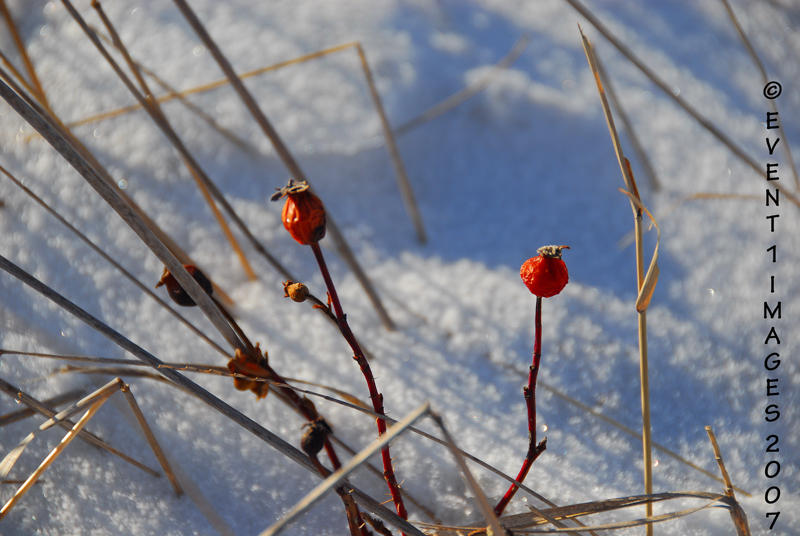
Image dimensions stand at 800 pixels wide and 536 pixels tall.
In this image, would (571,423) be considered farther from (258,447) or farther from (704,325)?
(258,447)

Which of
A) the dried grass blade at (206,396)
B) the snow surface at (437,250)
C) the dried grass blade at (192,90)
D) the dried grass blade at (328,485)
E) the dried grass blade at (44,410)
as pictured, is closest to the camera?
the dried grass blade at (328,485)

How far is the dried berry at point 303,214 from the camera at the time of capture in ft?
1.56

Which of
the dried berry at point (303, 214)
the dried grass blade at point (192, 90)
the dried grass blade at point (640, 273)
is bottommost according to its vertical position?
the dried berry at point (303, 214)

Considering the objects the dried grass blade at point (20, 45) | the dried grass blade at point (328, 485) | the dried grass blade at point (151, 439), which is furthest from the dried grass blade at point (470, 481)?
the dried grass blade at point (20, 45)

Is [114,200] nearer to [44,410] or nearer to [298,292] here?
[298,292]

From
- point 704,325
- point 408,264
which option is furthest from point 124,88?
point 704,325

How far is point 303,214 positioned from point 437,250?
0.53 m

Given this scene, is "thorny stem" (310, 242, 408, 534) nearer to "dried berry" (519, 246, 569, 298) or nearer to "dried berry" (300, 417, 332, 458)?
"dried berry" (300, 417, 332, 458)

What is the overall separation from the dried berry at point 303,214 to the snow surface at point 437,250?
0.37 meters

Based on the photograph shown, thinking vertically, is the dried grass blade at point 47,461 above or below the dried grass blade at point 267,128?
below

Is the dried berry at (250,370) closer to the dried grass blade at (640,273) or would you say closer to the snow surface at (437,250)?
the snow surface at (437,250)

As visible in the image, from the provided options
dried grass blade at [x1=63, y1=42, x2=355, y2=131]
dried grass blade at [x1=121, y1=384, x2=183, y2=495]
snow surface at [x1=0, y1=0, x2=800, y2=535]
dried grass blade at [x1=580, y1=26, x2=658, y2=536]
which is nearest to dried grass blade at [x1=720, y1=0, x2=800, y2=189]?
snow surface at [x1=0, y1=0, x2=800, y2=535]

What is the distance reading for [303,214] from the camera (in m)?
0.47

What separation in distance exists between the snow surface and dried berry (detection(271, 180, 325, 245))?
14.7 inches
